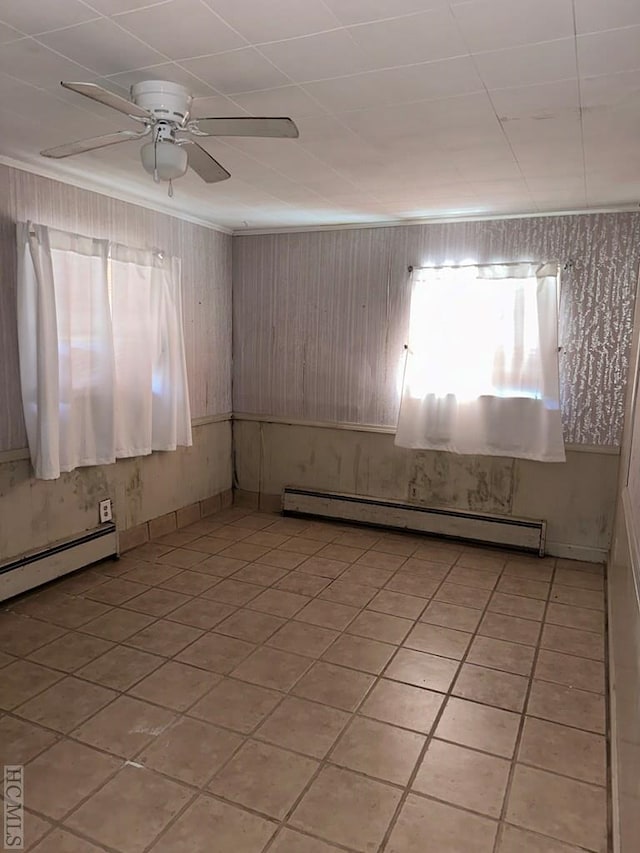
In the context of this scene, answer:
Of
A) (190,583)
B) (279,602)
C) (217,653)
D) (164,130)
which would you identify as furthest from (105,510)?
(164,130)

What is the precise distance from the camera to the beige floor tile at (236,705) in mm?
2148

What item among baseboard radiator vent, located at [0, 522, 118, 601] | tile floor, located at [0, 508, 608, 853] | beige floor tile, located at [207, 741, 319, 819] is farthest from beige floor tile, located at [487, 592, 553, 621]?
baseboard radiator vent, located at [0, 522, 118, 601]

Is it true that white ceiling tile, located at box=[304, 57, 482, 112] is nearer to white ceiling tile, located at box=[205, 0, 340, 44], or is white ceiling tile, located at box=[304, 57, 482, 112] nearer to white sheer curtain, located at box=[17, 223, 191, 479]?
white ceiling tile, located at box=[205, 0, 340, 44]

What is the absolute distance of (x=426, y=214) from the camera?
3.93m

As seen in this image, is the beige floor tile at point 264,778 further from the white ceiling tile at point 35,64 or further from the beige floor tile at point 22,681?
the white ceiling tile at point 35,64

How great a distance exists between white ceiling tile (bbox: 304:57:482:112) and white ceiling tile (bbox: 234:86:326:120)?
0.17 ft

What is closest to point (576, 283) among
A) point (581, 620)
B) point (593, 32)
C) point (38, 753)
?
point (581, 620)

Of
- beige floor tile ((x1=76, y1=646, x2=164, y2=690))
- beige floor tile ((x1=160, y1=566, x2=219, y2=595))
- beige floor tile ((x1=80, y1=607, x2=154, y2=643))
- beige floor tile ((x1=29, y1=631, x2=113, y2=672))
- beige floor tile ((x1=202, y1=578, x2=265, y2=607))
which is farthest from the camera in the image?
beige floor tile ((x1=160, y1=566, x2=219, y2=595))

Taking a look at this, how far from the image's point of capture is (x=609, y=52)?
5.52 feet

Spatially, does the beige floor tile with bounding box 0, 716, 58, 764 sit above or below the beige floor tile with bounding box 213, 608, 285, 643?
below

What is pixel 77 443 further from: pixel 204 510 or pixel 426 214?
pixel 426 214

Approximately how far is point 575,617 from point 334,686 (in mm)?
1452

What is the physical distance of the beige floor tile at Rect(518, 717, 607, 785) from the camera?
6.36 ft

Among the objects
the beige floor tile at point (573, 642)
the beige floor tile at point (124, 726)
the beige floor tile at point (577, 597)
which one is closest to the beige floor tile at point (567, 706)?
the beige floor tile at point (573, 642)
